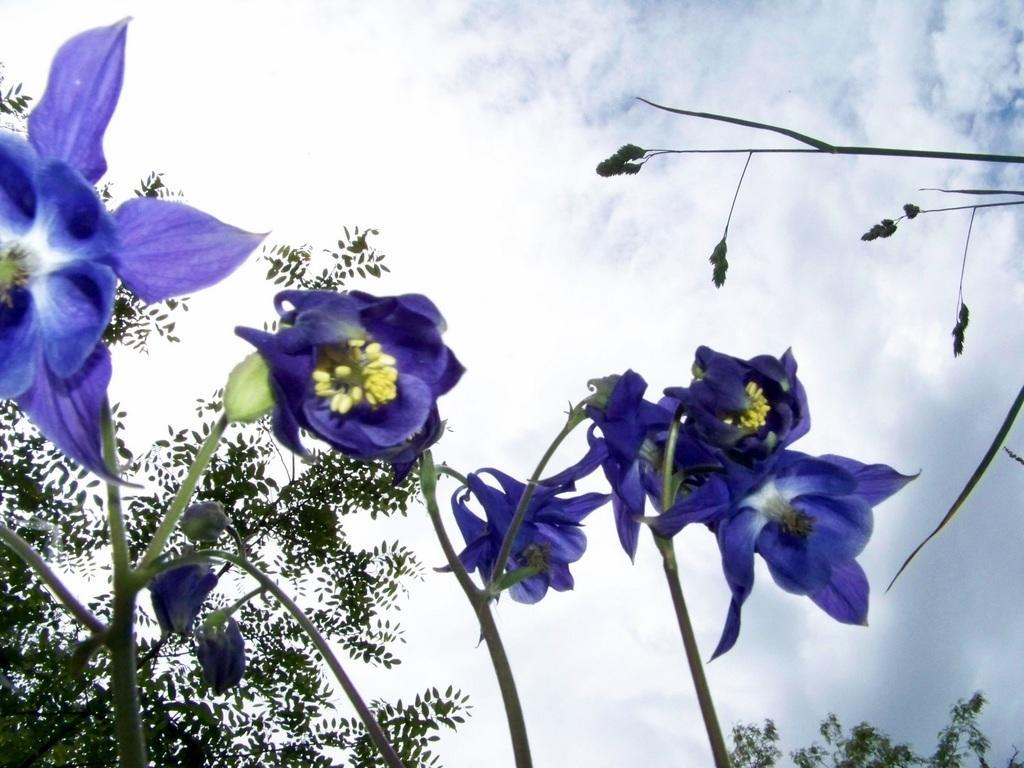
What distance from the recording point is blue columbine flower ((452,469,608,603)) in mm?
1690

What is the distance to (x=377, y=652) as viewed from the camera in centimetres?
410

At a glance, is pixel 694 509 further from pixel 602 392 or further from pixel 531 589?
pixel 531 589

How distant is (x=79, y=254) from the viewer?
0.95 metres

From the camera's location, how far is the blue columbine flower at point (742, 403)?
1.23 meters

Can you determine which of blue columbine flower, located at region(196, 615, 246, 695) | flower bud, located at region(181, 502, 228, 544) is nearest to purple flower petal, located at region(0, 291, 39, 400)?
flower bud, located at region(181, 502, 228, 544)

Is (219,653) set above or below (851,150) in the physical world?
below

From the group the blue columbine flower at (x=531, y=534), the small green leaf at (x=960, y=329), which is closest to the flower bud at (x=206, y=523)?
the blue columbine flower at (x=531, y=534)

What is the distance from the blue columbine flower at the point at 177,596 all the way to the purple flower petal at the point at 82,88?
2.11 feet

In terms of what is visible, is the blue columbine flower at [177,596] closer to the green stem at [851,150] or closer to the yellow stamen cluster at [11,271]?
the yellow stamen cluster at [11,271]

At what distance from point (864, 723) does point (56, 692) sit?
15.5 meters

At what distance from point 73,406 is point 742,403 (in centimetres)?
85

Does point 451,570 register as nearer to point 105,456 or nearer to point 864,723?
point 105,456

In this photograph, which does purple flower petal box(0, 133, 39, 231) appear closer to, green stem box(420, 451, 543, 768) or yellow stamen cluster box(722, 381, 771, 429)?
green stem box(420, 451, 543, 768)

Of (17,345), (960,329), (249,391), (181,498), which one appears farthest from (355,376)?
(960,329)
